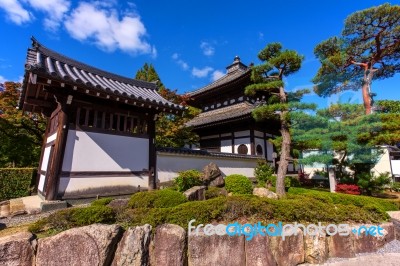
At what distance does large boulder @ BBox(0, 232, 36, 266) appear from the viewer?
318 cm

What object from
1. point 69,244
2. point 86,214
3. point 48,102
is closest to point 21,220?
point 86,214

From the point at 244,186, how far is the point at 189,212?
209 inches

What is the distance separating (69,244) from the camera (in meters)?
3.44

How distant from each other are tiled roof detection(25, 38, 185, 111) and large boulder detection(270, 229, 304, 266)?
5.76m

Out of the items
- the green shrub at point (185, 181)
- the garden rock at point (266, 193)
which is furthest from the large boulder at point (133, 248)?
the garden rock at point (266, 193)

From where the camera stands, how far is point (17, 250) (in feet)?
10.8

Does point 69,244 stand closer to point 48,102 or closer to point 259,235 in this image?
point 259,235

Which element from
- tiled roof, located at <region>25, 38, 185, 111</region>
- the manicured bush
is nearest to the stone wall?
tiled roof, located at <region>25, 38, 185, 111</region>

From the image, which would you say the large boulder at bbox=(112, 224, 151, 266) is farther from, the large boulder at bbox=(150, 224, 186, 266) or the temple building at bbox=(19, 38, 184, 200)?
the temple building at bbox=(19, 38, 184, 200)

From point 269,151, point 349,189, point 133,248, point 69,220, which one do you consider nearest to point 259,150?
point 269,151

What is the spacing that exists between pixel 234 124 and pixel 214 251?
12.0 metres

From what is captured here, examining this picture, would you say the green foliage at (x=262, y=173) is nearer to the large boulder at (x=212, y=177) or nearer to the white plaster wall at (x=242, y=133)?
the white plaster wall at (x=242, y=133)

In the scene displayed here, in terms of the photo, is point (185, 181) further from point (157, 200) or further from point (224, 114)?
point (224, 114)

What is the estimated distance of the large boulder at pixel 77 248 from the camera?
133 inches
